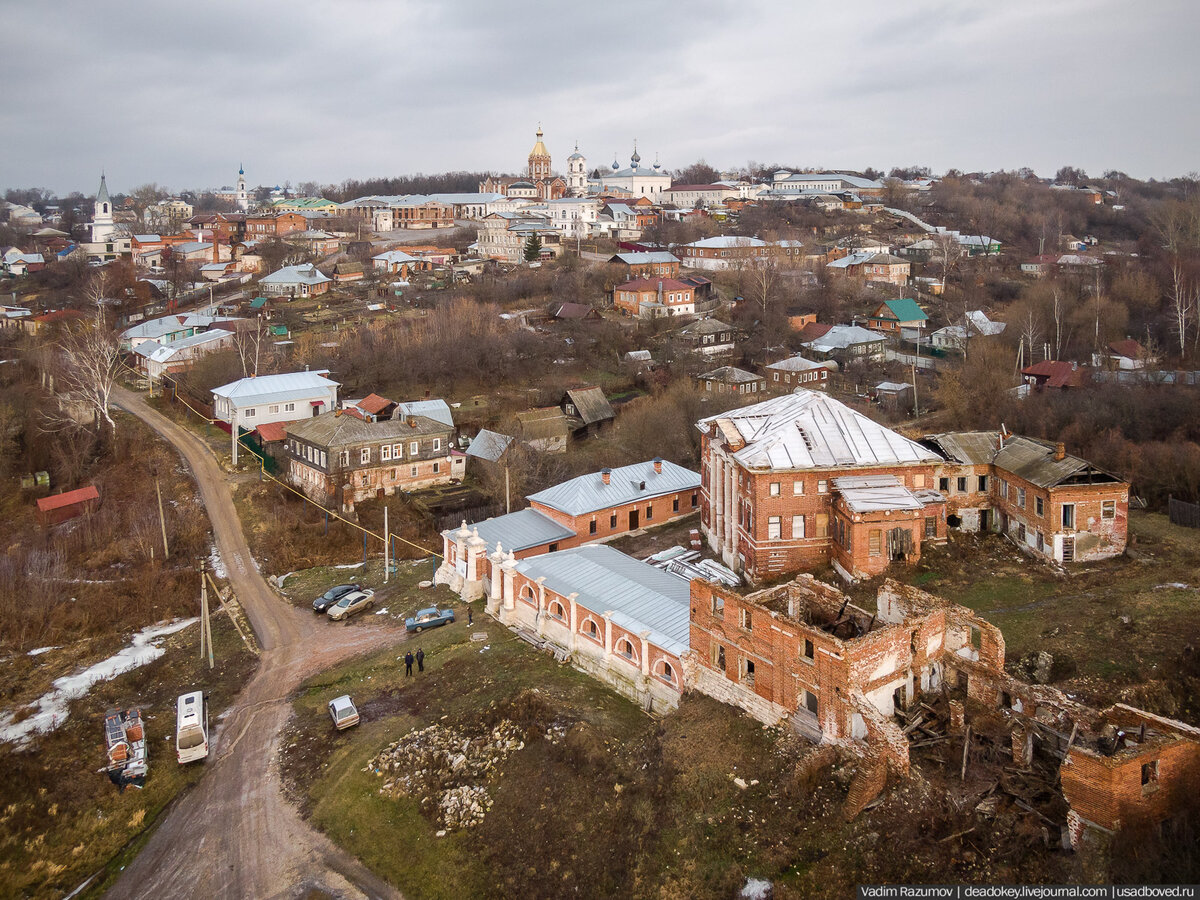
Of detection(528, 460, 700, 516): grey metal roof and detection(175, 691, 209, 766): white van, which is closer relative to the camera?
detection(175, 691, 209, 766): white van

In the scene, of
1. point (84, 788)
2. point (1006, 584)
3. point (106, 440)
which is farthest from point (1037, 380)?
point (106, 440)

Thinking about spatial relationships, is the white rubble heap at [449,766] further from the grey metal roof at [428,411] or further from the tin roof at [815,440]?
the grey metal roof at [428,411]

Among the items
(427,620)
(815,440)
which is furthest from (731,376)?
(427,620)

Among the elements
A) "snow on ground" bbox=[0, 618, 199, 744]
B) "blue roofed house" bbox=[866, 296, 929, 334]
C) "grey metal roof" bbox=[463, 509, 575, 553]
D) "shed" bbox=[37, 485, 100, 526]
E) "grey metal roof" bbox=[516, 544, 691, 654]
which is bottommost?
"snow on ground" bbox=[0, 618, 199, 744]

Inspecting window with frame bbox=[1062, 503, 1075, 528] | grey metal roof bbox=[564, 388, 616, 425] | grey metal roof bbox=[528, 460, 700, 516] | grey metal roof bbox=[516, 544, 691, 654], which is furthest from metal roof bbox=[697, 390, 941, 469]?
grey metal roof bbox=[564, 388, 616, 425]

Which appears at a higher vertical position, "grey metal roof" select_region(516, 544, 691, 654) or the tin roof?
the tin roof

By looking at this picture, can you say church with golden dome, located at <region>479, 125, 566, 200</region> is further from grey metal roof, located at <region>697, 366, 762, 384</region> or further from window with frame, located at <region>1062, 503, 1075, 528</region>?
window with frame, located at <region>1062, 503, 1075, 528</region>

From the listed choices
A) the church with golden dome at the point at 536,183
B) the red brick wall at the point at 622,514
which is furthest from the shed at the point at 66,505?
the church with golden dome at the point at 536,183

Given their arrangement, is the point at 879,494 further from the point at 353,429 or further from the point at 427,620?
the point at 353,429
